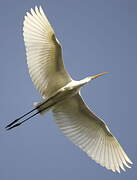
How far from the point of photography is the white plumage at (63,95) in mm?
11648

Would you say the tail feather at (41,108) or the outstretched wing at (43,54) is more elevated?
the outstretched wing at (43,54)

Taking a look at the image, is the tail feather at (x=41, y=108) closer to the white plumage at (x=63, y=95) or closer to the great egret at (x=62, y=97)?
the great egret at (x=62, y=97)

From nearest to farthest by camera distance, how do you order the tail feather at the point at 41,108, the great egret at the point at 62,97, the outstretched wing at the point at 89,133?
the great egret at the point at 62,97
the tail feather at the point at 41,108
the outstretched wing at the point at 89,133

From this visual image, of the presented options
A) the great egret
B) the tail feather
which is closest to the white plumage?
the great egret

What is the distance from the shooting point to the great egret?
1165cm

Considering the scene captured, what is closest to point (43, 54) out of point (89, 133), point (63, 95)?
point (63, 95)

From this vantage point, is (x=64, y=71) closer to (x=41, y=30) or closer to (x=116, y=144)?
(x=41, y=30)

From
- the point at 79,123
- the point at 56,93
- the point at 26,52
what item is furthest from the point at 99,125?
the point at 26,52

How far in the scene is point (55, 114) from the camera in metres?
12.7

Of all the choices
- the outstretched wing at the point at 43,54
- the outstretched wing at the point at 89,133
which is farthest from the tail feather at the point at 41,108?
the outstretched wing at the point at 89,133

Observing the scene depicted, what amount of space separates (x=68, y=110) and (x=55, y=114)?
294 millimetres

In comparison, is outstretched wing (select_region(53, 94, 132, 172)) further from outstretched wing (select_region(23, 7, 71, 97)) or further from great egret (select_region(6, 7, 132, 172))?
outstretched wing (select_region(23, 7, 71, 97))

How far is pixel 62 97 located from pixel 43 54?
95cm

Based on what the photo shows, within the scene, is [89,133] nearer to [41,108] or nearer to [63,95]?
[63,95]
